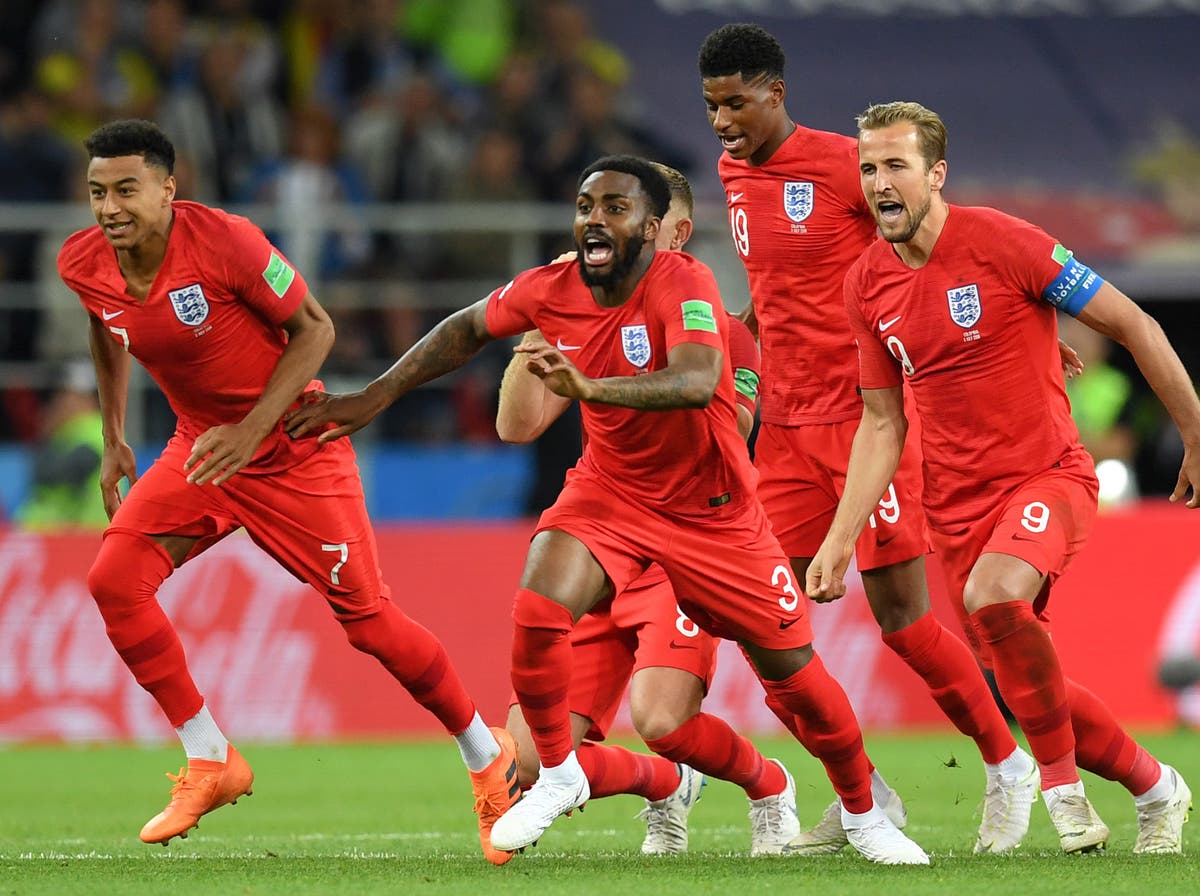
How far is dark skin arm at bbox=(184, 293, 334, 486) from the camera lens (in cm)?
704

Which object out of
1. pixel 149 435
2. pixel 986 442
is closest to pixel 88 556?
pixel 149 435

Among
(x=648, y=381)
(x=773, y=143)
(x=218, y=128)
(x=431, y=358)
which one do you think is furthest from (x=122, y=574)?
(x=218, y=128)

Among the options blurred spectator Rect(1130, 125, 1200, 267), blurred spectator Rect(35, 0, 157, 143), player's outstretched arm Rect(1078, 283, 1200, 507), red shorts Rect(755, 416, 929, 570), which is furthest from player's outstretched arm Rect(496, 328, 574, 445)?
blurred spectator Rect(1130, 125, 1200, 267)

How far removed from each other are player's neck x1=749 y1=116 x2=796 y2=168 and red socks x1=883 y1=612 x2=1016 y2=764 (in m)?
1.83

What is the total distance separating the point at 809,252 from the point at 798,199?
0.66 feet

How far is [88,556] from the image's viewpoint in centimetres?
1237

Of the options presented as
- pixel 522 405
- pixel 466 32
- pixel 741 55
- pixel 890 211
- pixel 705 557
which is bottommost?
pixel 705 557

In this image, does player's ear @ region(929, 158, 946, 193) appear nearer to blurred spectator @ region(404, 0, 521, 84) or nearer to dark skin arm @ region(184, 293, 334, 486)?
dark skin arm @ region(184, 293, 334, 486)

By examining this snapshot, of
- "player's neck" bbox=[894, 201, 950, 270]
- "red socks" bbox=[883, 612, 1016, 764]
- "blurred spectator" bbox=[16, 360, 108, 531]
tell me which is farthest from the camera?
"blurred spectator" bbox=[16, 360, 108, 531]

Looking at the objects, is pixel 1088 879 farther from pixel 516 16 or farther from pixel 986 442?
pixel 516 16

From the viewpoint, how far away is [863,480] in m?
6.90

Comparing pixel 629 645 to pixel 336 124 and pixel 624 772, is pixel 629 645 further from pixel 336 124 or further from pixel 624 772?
pixel 336 124

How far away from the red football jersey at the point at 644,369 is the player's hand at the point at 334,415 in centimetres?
57

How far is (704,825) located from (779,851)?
1321mm
